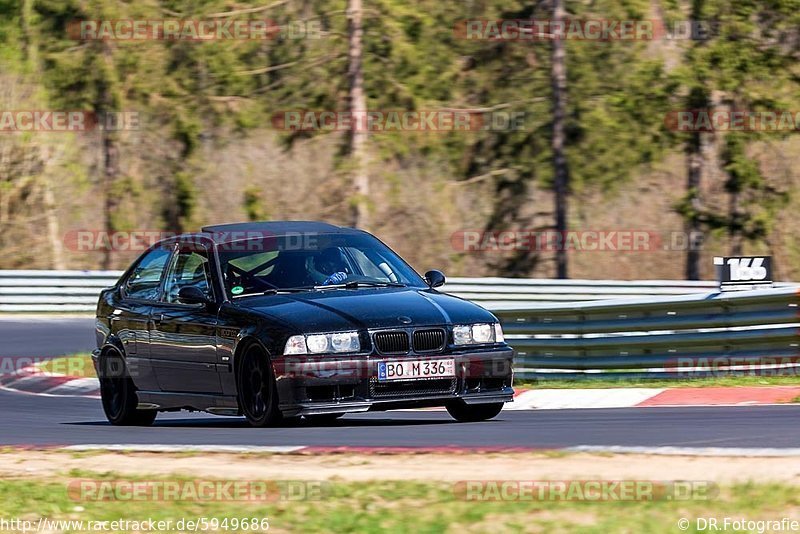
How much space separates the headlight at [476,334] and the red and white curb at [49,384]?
6.37 meters

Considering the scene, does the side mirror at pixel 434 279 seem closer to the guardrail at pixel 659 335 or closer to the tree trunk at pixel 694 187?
the guardrail at pixel 659 335

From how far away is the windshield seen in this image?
1063 cm

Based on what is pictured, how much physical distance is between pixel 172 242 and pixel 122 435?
1.74 metres

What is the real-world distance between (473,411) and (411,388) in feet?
3.21

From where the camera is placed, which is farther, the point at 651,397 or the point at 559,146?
the point at 559,146

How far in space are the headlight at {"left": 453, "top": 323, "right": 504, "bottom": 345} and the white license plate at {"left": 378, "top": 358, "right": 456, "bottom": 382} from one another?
0.72 ft

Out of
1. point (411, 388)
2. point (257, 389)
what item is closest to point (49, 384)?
point (257, 389)

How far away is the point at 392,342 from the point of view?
9734 millimetres

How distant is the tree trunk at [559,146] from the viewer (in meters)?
28.5

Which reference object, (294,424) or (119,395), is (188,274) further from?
(294,424)

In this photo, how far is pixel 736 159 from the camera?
2827cm
